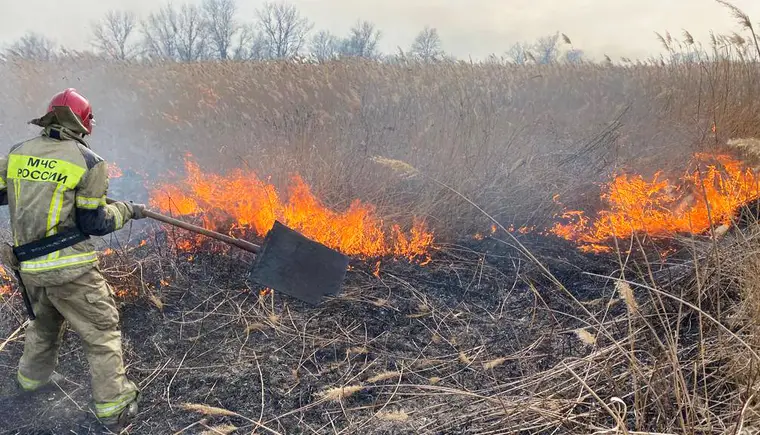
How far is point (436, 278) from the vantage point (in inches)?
164

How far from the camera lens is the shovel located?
3.32m

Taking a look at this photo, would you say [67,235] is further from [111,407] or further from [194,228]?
[111,407]

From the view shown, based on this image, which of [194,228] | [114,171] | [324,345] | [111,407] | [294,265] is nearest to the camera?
[111,407]

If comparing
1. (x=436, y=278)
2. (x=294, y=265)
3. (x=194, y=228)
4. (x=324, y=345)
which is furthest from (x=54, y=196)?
(x=436, y=278)

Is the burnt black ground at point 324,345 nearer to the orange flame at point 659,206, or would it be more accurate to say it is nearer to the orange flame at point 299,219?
the orange flame at point 299,219

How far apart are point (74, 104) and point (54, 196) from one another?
0.57 m

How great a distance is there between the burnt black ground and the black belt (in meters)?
0.98

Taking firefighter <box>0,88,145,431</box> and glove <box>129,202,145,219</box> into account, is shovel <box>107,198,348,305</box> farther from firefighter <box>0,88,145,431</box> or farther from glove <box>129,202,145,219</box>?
firefighter <box>0,88,145,431</box>

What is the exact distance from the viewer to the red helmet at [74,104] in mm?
2598

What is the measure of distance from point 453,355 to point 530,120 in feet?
15.1

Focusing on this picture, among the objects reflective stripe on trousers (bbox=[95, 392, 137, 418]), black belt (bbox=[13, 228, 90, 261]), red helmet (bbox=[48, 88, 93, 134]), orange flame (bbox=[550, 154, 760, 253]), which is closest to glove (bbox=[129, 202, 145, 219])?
black belt (bbox=[13, 228, 90, 261])

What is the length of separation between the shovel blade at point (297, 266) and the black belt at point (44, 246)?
115 cm

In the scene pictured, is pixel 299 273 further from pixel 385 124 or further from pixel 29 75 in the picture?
pixel 29 75

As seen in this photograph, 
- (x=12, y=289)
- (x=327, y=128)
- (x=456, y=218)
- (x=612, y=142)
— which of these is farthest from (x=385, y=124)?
(x=12, y=289)
